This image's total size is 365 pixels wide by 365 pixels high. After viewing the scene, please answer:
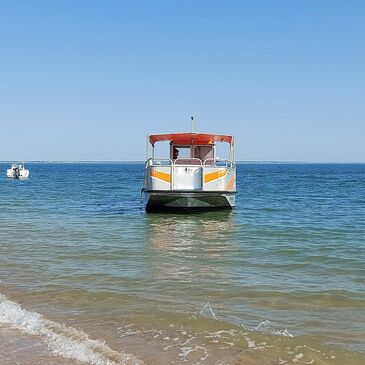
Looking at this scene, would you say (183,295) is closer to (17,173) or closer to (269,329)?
(269,329)

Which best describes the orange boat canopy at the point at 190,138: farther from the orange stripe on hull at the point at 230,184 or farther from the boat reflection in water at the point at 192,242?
the boat reflection in water at the point at 192,242

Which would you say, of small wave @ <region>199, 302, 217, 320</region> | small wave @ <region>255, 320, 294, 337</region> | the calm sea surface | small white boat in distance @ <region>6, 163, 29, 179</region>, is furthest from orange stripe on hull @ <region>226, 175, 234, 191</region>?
small white boat in distance @ <region>6, 163, 29, 179</region>

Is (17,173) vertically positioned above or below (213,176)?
below

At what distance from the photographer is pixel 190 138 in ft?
81.1

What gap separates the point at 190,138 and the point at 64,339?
18.7 metres

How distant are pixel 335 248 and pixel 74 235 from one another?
26.6ft

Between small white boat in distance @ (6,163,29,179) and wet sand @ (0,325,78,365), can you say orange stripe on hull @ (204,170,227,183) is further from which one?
small white boat in distance @ (6,163,29,179)

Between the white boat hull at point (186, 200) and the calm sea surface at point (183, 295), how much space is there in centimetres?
446

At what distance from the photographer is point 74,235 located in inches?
670

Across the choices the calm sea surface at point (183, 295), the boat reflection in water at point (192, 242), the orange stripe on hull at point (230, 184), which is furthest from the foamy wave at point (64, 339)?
the orange stripe on hull at point (230, 184)

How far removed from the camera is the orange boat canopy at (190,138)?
24312mm

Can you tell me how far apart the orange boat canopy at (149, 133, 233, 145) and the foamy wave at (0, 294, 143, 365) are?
55.8 ft

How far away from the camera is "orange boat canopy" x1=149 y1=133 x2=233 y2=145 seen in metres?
24.3

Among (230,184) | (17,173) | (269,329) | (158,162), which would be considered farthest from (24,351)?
(17,173)
